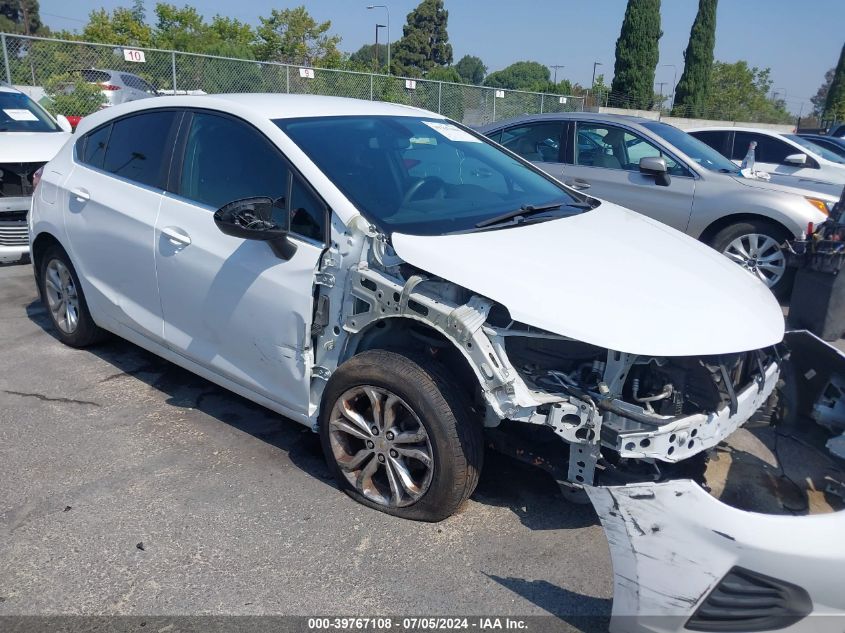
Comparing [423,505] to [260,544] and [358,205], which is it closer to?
[260,544]

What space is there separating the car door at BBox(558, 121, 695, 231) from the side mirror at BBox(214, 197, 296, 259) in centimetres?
475

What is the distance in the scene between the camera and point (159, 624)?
2488mm

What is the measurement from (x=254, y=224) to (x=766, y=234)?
559 cm

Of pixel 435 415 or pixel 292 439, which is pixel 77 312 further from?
pixel 435 415

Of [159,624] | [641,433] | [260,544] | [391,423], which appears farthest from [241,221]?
[641,433]

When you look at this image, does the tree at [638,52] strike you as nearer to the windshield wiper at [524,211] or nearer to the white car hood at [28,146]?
the white car hood at [28,146]

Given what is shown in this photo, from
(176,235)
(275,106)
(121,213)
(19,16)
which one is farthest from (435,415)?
(19,16)

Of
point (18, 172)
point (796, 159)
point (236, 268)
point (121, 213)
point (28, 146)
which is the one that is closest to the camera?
point (236, 268)

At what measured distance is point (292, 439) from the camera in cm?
384

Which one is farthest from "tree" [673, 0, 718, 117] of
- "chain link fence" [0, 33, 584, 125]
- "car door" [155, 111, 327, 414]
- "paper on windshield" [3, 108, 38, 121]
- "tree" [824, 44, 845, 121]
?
"car door" [155, 111, 327, 414]

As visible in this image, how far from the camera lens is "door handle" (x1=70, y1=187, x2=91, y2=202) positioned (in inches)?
173

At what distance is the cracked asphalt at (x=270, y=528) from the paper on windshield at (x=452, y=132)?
73.9 inches

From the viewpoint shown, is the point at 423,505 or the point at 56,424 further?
the point at 56,424

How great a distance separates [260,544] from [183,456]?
3.01 ft
